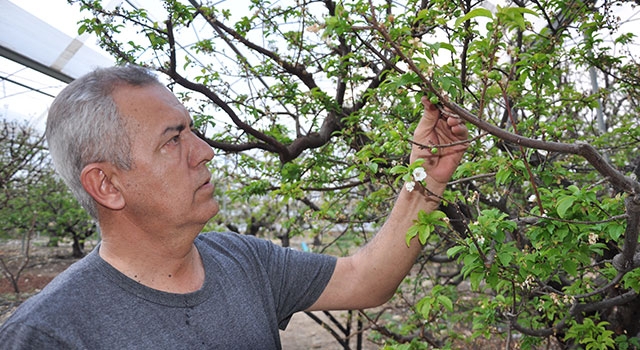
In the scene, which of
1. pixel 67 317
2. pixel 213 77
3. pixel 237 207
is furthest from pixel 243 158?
pixel 237 207

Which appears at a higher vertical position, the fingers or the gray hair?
the fingers

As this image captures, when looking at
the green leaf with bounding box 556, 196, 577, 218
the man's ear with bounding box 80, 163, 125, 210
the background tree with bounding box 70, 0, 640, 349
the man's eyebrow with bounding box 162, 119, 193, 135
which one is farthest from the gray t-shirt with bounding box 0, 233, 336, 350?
the green leaf with bounding box 556, 196, 577, 218

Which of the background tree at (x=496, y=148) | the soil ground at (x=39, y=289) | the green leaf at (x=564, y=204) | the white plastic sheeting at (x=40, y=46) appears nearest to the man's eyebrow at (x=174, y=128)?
the background tree at (x=496, y=148)

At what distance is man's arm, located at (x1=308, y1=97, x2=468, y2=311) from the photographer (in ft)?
5.49

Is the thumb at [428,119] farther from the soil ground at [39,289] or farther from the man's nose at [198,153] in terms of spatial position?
the soil ground at [39,289]

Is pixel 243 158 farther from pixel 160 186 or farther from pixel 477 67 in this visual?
pixel 160 186

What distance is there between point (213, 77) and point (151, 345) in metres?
2.97

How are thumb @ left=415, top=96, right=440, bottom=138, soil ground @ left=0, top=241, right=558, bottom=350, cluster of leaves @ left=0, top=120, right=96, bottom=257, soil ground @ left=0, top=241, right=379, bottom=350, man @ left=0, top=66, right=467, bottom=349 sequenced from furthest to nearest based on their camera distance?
cluster of leaves @ left=0, top=120, right=96, bottom=257 → soil ground @ left=0, top=241, right=379, bottom=350 → soil ground @ left=0, top=241, right=558, bottom=350 → thumb @ left=415, top=96, right=440, bottom=138 → man @ left=0, top=66, right=467, bottom=349

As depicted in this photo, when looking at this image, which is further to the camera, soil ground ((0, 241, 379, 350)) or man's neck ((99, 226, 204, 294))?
soil ground ((0, 241, 379, 350))

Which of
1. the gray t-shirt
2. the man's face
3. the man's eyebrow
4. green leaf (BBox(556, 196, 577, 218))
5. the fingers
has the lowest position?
the gray t-shirt

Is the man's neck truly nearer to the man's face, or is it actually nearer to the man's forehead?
the man's face

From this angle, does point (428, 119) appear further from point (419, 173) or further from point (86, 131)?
point (86, 131)

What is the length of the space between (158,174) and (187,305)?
1.36 feet

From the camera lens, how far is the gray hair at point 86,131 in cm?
149
